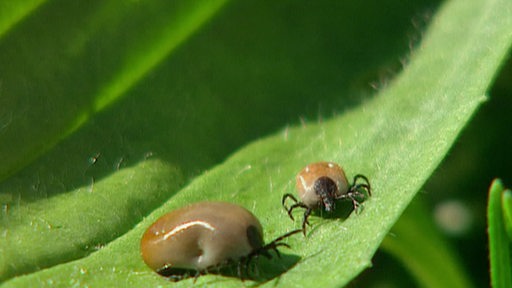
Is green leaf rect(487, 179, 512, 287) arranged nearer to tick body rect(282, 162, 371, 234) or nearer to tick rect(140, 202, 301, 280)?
tick body rect(282, 162, 371, 234)

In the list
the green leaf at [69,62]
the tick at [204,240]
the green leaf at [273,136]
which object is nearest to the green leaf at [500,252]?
the green leaf at [273,136]

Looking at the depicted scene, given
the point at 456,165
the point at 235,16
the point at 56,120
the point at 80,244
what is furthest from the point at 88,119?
the point at 456,165

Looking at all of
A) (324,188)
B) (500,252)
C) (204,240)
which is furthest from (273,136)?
(500,252)

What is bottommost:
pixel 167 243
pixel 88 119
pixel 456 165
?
pixel 456 165

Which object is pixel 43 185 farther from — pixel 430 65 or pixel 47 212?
pixel 430 65

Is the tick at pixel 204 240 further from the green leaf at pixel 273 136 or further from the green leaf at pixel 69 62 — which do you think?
the green leaf at pixel 69 62

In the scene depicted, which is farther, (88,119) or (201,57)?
(201,57)

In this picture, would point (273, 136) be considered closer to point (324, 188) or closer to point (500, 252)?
point (324, 188)
